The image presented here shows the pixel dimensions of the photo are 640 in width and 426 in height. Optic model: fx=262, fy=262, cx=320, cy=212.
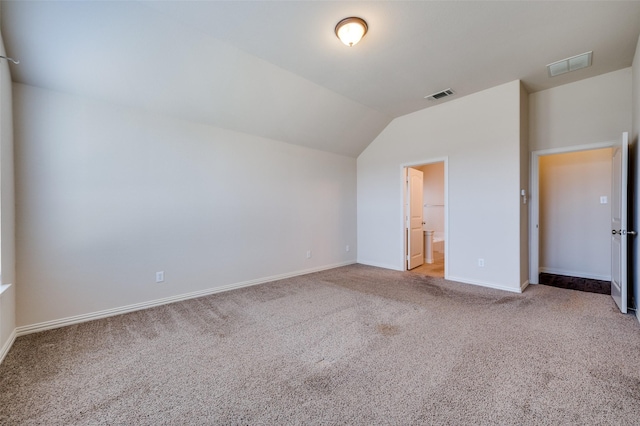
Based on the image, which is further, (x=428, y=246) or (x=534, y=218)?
(x=428, y=246)

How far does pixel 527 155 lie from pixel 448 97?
150 centimetres

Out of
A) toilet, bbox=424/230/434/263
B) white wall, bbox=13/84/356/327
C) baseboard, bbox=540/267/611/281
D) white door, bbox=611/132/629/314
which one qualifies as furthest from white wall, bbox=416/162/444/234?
white wall, bbox=13/84/356/327

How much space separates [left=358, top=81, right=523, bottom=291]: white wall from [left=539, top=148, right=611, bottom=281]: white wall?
174 centimetres

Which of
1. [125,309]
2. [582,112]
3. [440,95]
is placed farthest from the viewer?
[440,95]

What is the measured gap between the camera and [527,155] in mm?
4031

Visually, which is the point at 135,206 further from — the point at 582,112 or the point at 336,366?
the point at 582,112

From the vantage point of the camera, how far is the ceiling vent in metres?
3.09

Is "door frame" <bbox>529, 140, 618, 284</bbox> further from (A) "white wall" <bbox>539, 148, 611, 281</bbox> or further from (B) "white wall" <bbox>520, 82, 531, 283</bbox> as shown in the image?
(A) "white wall" <bbox>539, 148, 611, 281</bbox>

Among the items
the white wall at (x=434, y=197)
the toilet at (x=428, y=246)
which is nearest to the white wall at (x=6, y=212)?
the toilet at (x=428, y=246)

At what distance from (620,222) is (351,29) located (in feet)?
11.7

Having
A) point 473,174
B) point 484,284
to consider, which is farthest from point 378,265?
point 473,174

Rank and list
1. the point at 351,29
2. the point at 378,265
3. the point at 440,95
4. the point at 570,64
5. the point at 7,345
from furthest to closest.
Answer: the point at 378,265 < the point at 440,95 < the point at 570,64 < the point at 351,29 < the point at 7,345

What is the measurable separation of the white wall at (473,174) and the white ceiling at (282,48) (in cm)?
46

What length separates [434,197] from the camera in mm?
7820
